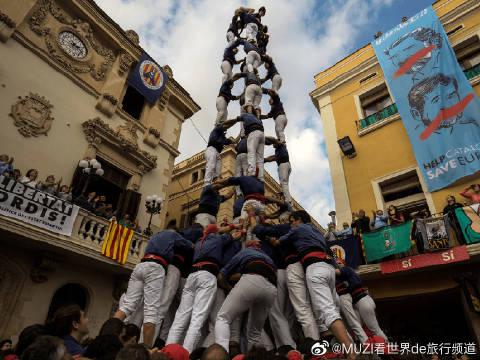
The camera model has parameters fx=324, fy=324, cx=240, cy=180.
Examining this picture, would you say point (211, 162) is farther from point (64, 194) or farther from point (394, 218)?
point (394, 218)

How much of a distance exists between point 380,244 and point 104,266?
8.94 m

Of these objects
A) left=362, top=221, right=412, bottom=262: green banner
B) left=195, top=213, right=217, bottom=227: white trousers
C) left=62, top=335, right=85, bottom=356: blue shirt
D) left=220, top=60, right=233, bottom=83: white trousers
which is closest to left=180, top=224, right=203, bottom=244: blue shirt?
left=195, top=213, right=217, bottom=227: white trousers

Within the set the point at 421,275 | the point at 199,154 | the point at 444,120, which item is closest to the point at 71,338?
the point at 421,275

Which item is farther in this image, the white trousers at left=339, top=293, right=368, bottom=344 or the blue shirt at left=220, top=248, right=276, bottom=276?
the white trousers at left=339, top=293, right=368, bottom=344

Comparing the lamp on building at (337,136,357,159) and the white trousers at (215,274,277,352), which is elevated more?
the lamp on building at (337,136,357,159)

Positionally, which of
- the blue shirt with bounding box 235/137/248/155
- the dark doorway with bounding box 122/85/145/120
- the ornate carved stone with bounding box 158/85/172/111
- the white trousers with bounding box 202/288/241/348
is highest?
the ornate carved stone with bounding box 158/85/172/111

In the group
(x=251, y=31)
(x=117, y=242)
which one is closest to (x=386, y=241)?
Result: (x=251, y=31)

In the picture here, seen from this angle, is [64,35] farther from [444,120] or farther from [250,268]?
[444,120]

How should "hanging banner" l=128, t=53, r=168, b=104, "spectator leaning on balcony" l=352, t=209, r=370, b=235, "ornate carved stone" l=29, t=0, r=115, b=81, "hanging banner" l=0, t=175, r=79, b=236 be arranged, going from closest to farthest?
"hanging banner" l=0, t=175, r=79, b=236, "spectator leaning on balcony" l=352, t=209, r=370, b=235, "ornate carved stone" l=29, t=0, r=115, b=81, "hanging banner" l=128, t=53, r=168, b=104

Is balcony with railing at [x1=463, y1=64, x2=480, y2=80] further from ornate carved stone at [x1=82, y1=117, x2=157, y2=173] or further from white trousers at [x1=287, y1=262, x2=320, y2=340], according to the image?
ornate carved stone at [x1=82, y1=117, x2=157, y2=173]

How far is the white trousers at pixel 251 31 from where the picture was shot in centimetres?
1103

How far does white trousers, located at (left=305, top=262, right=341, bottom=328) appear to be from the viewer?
12.8 ft

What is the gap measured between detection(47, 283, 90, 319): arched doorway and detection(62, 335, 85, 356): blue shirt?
26.8ft

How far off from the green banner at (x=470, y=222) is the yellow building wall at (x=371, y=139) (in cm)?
177
